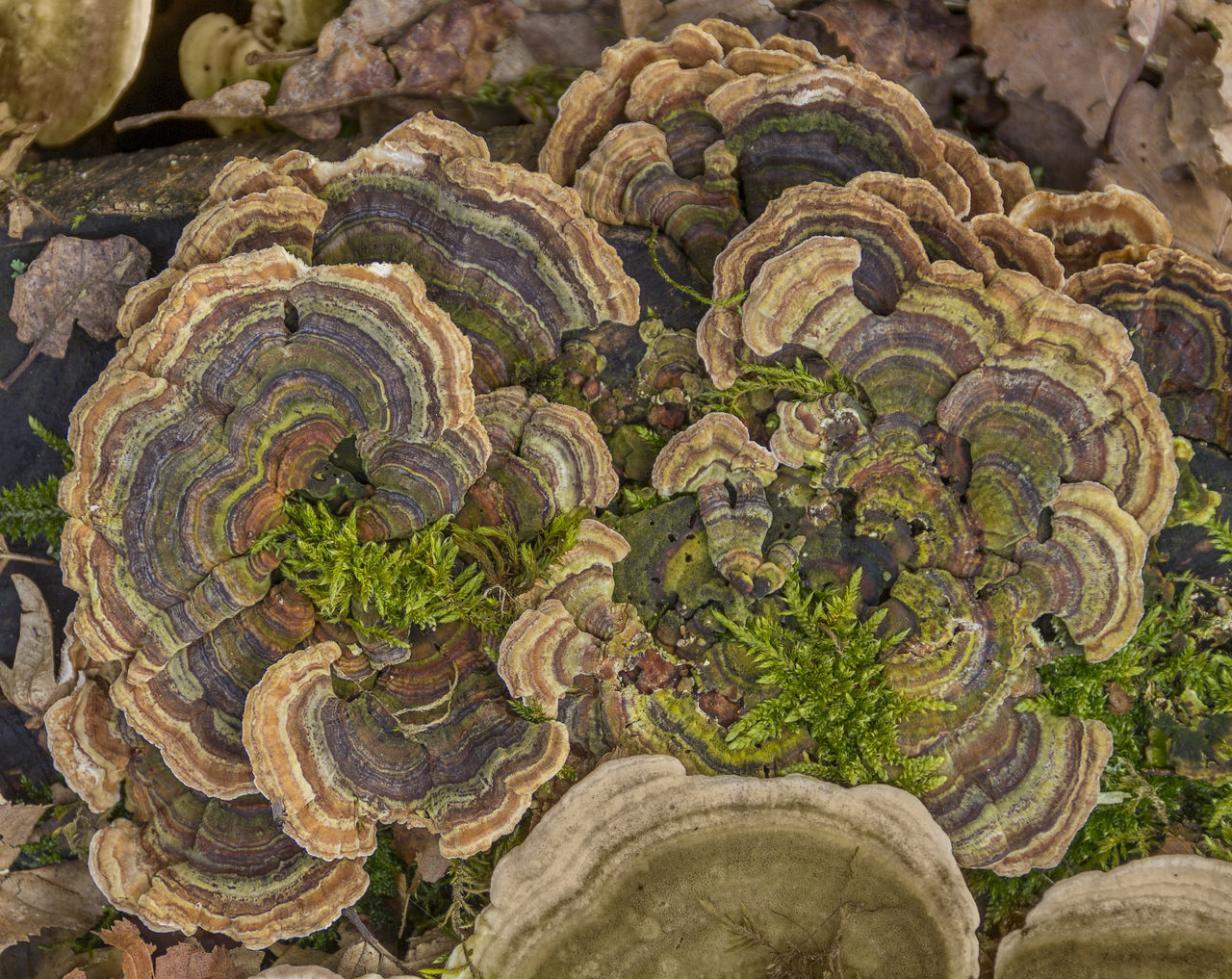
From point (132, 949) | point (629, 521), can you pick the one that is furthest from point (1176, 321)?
point (132, 949)

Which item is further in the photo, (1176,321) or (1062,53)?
(1062,53)

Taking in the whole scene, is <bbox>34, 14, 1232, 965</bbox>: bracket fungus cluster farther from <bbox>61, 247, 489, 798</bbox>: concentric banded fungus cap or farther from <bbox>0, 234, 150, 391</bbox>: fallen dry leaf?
<bbox>0, 234, 150, 391</bbox>: fallen dry leaf

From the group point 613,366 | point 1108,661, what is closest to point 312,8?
point 613,366

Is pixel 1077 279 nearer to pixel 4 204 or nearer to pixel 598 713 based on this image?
pixel 598 713

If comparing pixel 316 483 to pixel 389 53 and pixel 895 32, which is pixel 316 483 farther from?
pixel 895 32

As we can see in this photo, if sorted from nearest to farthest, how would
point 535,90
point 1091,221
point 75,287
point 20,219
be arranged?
1. point 1091,221
2. point 75,287
3. point 20,219
4. point 535,90
